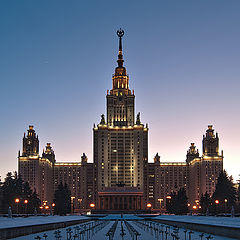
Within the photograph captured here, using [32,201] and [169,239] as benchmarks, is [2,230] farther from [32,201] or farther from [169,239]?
[32,201]

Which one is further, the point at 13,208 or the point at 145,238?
the point at 13,208

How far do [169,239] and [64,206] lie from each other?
9982 cm

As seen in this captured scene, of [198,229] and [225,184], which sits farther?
[225,184]

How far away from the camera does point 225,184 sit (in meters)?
142

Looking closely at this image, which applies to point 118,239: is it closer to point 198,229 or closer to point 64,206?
point 198,229

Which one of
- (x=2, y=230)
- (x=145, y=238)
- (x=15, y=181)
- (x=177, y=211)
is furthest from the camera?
(x=15, y=181)

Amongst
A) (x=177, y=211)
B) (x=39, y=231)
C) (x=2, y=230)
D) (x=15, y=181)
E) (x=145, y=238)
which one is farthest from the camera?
(x=15, y=181)

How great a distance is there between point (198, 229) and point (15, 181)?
337 ft

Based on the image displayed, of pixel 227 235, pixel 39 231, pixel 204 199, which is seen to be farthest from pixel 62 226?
pixel 204 199

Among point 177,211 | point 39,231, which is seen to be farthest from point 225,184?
point 39,231

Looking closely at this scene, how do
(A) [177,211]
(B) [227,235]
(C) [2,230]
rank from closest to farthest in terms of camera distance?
1. (C) [2,230]
2. (B) [227,235]
3. (A) [177,211]

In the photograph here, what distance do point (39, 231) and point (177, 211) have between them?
8821cm

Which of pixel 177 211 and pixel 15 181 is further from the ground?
pixel 15 181

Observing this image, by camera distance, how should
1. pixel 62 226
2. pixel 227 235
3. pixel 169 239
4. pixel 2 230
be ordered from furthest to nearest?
pixel 62 226 < pixel 169 239 < pixel 227 235 < pixel 2 230
